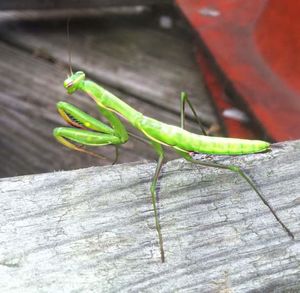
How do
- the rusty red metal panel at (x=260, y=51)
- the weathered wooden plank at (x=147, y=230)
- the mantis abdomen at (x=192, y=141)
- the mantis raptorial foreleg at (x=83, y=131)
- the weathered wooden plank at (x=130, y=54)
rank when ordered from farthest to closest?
the weathered wooden plank at (x=130, y=54) < the rusty red metal panel at (x=260, y=51) < the mantis raptorial foreleg at (x=83, y=131) < the mantis abdomen at (x=192, y=141) < the weathered wooden plank at (x=147, y=230)

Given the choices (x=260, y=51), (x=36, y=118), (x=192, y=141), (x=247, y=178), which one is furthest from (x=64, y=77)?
(x=247, y=178)

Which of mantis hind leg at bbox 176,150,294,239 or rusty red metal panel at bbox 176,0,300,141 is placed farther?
rusty red metal panel at bbox 176,0,300,141

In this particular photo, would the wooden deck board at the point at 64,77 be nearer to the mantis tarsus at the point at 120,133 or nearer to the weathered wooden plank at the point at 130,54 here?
the weathered wooden plank at the point at 130,54

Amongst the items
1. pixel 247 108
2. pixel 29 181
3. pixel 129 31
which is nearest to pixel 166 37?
pixel 129 31

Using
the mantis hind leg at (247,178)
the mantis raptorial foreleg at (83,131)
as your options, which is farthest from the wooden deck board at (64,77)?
the mantis hind leg at (247,178)

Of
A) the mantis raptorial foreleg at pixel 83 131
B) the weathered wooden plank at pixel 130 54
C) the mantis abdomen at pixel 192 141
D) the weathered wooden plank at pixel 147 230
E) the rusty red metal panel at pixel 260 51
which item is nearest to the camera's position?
the weathered wooden plank at pixel 147 230

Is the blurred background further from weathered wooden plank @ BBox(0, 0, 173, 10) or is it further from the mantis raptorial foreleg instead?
the mantis raptorial foreleg

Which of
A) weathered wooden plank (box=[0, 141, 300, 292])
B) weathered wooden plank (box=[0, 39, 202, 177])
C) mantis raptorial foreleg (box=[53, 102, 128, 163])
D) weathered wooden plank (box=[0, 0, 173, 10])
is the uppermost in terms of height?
weathered wooden plank (box=[0, 141, 300, 292])

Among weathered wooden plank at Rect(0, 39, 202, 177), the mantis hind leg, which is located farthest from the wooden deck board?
the mantis hind leg
